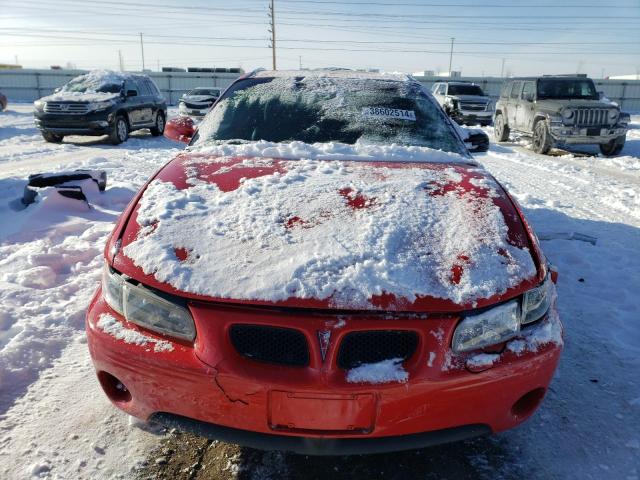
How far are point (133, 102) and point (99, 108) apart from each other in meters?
1.35

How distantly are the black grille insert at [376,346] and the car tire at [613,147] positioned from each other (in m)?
Result: 11.6

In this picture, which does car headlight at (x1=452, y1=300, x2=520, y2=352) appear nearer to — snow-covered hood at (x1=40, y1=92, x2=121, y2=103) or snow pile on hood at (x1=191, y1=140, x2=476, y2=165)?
snow pile on hood at (x1=191, y1=140, x2=476, y2=165)

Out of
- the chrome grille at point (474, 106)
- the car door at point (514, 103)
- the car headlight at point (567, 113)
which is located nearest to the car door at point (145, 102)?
the car door at point (514, 103)

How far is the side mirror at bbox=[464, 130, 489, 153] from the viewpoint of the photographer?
3.41 m

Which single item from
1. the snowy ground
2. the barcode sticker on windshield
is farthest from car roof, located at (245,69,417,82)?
the snowy ground

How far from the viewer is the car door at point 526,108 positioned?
12.2 metres

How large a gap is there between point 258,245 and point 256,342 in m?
0.42

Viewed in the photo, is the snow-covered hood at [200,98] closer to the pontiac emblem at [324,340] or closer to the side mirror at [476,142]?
the side mirror at [476,142]

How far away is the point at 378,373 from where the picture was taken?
→ 1.57 m

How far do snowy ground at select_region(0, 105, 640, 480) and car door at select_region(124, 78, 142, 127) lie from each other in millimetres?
6995

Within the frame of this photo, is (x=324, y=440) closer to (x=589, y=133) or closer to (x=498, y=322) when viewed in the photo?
(x=498, y=322)

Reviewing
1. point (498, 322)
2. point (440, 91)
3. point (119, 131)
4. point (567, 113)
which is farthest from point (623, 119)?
point (119, 131)

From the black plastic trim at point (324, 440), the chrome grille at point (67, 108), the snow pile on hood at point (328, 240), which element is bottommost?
the black plastic trim at point (324, 440)

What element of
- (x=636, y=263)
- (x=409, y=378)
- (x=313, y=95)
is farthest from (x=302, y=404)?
(x=636, y=263)
